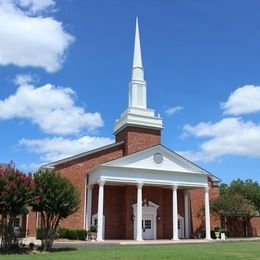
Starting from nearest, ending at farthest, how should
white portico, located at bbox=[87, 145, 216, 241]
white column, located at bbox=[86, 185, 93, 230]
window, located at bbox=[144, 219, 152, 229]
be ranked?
1. white portico, located at bbox=[87, 145, 216, 241]
2. white column, located at bbox=[86, 185, 93, 230]
3. window, located at bbox=[144, 219, 152, 229]

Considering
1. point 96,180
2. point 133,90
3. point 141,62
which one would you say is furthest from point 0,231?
point 141,62

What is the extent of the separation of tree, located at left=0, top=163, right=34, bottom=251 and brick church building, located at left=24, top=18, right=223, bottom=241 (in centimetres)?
1137

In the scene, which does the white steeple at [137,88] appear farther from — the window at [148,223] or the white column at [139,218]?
the window at [148,223]

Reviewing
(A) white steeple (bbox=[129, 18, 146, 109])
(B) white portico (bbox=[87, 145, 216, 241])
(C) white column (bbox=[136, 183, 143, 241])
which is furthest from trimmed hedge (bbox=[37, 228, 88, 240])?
(A) white steeple (bbox=[129, 18, 146, 109])

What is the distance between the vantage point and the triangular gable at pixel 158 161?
3801cm

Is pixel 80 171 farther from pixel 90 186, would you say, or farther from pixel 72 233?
pixel 72 233

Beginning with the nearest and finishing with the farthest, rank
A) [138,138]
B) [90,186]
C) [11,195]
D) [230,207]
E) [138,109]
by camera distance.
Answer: [11,195] < [90,186] < [230,207] < [138,138] < [138,109]

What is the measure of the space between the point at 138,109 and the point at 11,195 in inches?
875

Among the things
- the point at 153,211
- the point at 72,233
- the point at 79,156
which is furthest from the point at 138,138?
the point at 72,233

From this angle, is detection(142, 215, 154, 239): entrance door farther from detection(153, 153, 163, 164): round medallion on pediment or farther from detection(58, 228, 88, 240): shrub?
detection(58, 228, 88, 240): shrub

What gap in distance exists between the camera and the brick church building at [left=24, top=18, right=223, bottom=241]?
37.8 metres

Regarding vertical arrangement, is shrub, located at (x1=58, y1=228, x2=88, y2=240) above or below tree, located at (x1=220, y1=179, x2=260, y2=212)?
below

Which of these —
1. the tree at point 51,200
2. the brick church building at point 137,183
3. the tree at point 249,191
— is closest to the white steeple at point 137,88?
the brick church building at point 137,183

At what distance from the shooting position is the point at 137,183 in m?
37.7
